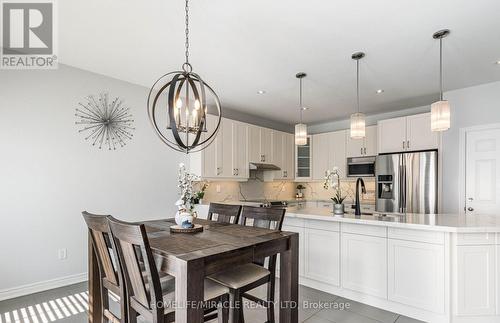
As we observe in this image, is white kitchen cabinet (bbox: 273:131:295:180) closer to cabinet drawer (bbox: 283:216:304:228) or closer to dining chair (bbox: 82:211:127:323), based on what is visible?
cabinet drawer (bbox: 283:216:304:228)

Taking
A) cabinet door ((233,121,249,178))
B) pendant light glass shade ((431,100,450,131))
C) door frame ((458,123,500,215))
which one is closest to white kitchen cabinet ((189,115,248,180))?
cabinet door ((233,121,249,178))

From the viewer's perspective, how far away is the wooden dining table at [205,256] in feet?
4.49

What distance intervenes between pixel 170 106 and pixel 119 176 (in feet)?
8.13

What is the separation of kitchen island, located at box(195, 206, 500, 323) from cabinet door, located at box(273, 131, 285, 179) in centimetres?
281

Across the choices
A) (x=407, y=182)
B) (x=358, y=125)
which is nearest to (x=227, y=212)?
(x=358, y=125)

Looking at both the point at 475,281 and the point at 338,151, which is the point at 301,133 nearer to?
the point at 475,281

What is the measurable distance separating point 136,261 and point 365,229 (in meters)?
2.33

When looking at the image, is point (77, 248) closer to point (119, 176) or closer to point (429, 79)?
point (119, 176)

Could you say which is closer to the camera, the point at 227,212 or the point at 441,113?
the point at 441,113

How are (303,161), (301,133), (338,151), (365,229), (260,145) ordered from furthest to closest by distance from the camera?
(303,161) → (338,151) → (260,145) → (301,133) → (365,229)

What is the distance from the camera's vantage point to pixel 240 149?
16.5 feet

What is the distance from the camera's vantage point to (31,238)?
10.1ft

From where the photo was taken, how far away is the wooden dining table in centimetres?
137

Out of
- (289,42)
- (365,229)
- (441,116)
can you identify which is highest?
(289,42)
